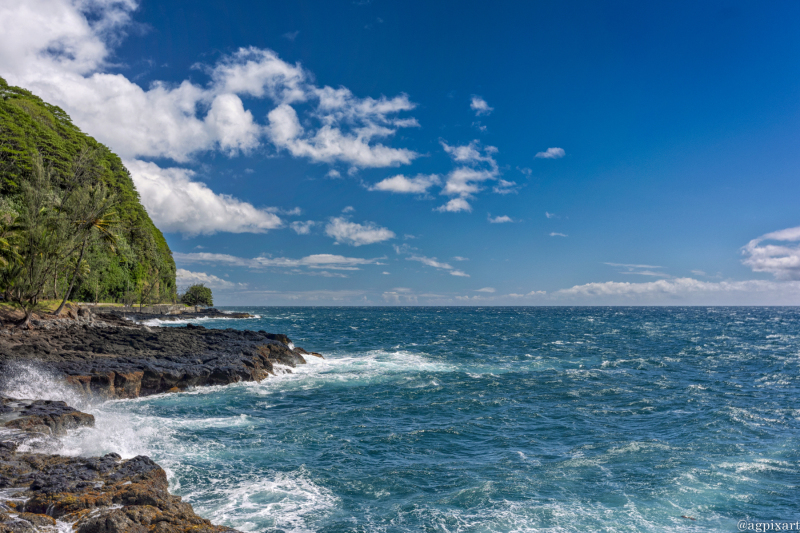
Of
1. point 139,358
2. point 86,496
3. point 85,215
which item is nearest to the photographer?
point 86,496

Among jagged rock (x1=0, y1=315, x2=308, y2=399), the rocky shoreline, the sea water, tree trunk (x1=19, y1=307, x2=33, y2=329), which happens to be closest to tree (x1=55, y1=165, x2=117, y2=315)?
tree trunk (x1=19, y1=307, x2=33, y2=329)

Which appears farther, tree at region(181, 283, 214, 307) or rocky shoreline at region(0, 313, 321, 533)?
tree at region(181, 283, 214, 307)

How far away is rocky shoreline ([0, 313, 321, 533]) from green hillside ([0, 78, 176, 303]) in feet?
30.2

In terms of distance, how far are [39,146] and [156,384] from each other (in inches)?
1859

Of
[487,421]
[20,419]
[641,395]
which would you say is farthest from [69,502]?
[641,395]

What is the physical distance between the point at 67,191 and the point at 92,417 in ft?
138

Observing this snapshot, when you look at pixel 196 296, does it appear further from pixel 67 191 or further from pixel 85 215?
pixel 85 215

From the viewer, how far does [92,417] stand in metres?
14.0

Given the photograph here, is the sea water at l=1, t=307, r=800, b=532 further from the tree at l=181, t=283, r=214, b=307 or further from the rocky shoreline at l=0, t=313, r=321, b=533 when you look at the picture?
the tree at l=181, t=283, r=214, b=307

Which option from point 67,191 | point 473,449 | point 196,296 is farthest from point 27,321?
point 196,296

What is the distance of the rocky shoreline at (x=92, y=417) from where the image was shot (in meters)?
7.55

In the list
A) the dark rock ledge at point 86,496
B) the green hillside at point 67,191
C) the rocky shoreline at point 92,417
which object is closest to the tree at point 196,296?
the green hillside at point 67,191

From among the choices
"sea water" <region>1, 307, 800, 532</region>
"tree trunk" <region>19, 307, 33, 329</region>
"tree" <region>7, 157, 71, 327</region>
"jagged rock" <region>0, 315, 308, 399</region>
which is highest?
"tree" <region>7, 157, 71, 327</region>

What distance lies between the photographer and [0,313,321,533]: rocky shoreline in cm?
755
